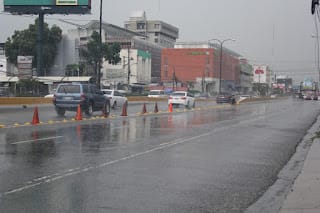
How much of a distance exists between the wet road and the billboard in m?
64.2

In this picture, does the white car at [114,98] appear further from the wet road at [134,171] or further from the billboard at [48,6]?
the billboard at [48,6]

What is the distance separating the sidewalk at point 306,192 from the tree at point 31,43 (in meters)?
97.5

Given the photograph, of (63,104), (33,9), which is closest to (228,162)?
(63,104)

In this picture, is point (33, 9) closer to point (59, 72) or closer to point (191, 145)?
point (59, 72)

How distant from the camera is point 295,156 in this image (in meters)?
15.3

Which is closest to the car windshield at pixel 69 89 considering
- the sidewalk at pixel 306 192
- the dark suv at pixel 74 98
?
the dark suv at pixel 74 98

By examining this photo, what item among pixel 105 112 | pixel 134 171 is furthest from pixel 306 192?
pixel 105 112

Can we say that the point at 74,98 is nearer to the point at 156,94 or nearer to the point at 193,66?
the point at 156,94

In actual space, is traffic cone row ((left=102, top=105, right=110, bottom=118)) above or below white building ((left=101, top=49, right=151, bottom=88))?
below

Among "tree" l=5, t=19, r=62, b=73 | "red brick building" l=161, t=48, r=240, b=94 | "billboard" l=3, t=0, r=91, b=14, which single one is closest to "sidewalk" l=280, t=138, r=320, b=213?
"billboard" l=3, t=0, r=91, b=14

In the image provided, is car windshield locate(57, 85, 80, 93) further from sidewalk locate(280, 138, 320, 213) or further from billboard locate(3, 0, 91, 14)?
billboard locate(3, 0, 91, 14)

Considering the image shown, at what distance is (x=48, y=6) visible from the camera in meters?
82.6

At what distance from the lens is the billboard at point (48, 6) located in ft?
268

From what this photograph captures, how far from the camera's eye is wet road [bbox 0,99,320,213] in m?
8.26
